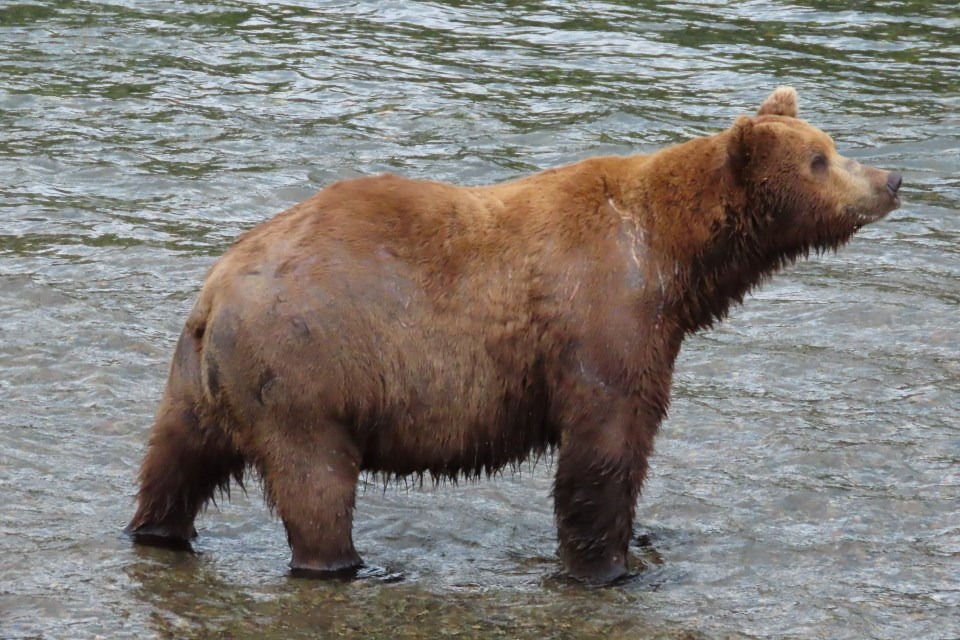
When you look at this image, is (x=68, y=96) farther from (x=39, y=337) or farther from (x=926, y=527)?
(x=926, y=527)

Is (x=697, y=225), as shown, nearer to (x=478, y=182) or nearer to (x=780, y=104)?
(x=780, y=104)

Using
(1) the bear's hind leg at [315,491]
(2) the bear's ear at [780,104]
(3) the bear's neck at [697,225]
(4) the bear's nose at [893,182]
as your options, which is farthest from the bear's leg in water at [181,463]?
(4) the bear's nose at [893,182]

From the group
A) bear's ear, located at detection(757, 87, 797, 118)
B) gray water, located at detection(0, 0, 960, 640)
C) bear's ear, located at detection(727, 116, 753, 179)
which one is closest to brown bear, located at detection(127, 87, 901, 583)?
bear's ear, located at detection(727, 116, 753, 179)

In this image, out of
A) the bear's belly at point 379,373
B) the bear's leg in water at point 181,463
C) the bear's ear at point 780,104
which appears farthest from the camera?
the bear's ear at point 780,104

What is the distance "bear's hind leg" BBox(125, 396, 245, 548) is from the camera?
7.12 meters

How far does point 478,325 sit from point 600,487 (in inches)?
37.4

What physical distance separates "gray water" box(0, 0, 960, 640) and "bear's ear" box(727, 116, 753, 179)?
1.93 m

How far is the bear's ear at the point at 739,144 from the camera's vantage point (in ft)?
23.9

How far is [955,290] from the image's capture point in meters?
11.0

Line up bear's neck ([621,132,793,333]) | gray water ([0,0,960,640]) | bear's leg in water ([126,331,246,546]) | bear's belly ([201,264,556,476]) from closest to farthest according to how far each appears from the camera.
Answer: bear's belly ([201,264,556,476]) < gray water ([0,0,960,640]) < bear's leg in water ([126,331,246,546]) < bear's neck ([621,132,793,333])

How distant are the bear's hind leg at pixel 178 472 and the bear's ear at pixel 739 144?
2.77 metres

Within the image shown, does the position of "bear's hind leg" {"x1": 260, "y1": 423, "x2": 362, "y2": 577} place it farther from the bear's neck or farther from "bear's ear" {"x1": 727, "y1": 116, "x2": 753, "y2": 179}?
"bear's ear" {"x1": 727, "y1": 116, "x2": 753, "y2": 179}

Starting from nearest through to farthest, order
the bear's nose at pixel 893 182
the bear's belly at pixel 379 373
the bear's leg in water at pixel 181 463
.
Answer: the bear's belly at pixel 379 373
the bear's leg in water at pixel 181 463
the bear's nose at pixel 893 182

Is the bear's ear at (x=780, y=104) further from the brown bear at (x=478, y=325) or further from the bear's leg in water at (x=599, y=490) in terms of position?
the bear's leg in water at (x=599, y=490)
